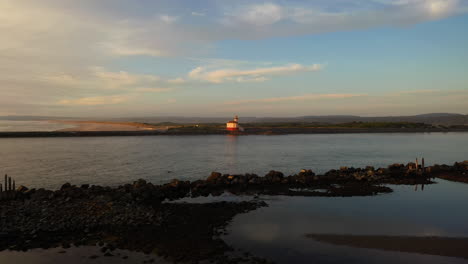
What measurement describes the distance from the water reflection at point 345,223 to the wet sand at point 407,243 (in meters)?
0.35

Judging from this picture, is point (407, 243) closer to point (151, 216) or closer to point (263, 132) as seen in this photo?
point (151, 216)

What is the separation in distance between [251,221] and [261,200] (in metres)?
3.66

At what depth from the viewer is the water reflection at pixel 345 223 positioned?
10594 mm

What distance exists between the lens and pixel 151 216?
13.8 m

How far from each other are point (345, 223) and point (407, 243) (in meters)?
2.55

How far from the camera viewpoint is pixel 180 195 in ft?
60.0

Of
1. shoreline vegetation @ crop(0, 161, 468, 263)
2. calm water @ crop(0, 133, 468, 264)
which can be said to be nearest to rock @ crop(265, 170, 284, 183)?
shoreline vegetation @ crop(0, 161, 468, 263)

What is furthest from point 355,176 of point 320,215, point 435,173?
point 320,215

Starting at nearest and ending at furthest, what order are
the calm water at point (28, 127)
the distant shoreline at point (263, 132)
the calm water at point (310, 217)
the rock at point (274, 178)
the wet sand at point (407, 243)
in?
1. the calm water at point (310, 217)
2. the wet sand at point (407, 243)
3. the rock at point (274, 178)
4. the distant shoreline at point (263, 132)
5. the calm water at point (28, 127)

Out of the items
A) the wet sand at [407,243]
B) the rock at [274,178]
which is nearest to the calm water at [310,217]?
the wet sand at [407,243]

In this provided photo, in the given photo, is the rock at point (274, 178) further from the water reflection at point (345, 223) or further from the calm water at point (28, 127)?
the calm water at point (28, 127)

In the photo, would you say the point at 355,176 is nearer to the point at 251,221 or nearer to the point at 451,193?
the point at 451,193

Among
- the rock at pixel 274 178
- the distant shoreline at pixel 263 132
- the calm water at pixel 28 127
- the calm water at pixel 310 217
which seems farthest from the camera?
the calm water at pixel 28 127

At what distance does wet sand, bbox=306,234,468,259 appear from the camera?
430 inches
